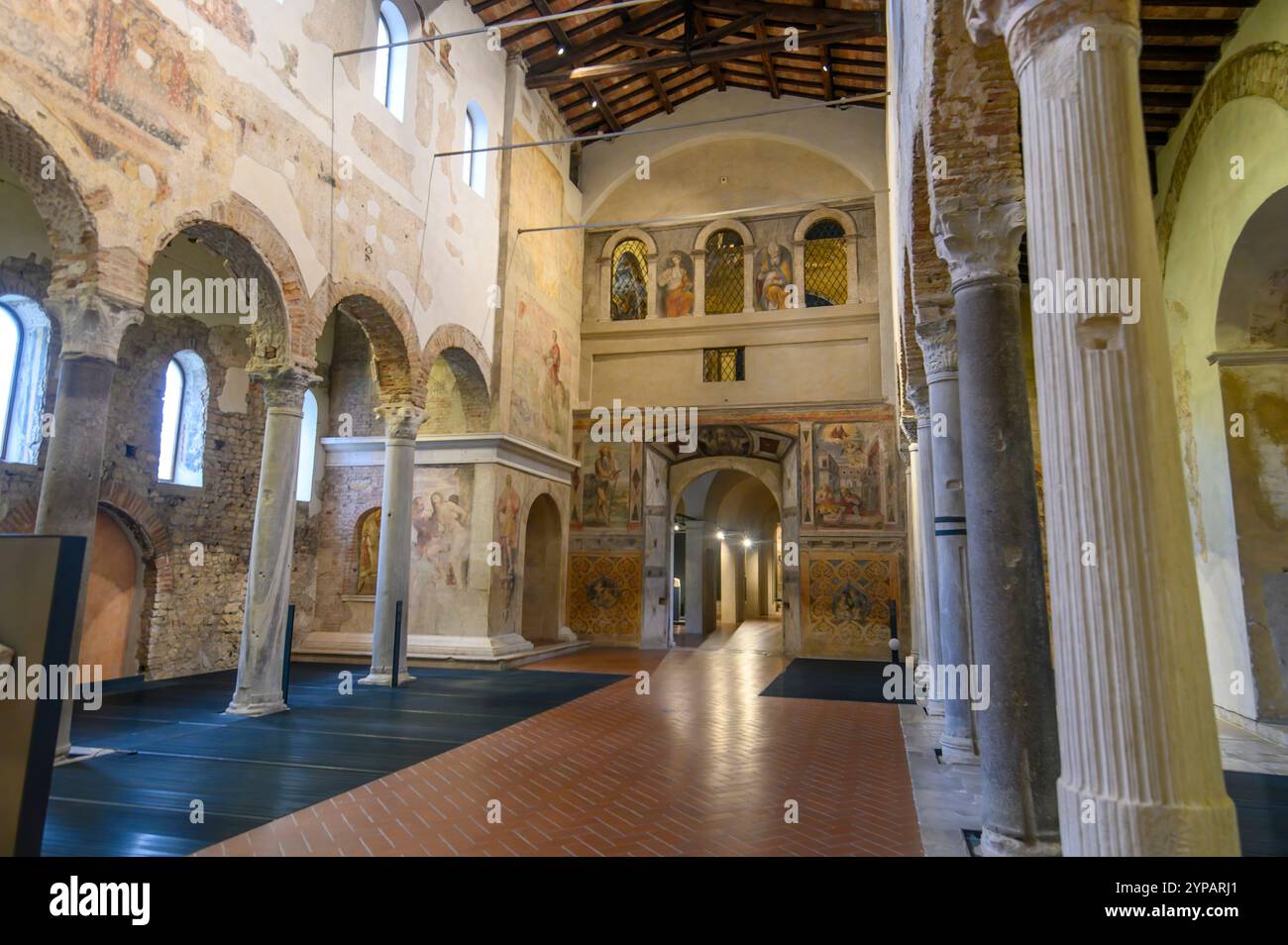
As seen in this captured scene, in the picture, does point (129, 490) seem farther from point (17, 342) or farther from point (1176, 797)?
point (1176, 797)

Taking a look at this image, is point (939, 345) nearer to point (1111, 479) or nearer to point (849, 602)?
point (1111, 479)

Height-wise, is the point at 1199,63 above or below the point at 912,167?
above

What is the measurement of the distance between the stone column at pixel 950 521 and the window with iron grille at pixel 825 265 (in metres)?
10.0

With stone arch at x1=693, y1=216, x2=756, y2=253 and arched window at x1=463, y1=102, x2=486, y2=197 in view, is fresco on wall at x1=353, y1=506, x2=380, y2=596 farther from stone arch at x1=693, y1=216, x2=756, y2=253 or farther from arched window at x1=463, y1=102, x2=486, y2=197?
stone arch at x1=693, y1=216, x2=756, y2=253

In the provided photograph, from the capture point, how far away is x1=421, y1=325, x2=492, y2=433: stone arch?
1223 centimetres

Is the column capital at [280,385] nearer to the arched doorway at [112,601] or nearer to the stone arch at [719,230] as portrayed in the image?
the arched doorway at [112,601]

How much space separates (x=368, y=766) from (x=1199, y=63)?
34.3 ft

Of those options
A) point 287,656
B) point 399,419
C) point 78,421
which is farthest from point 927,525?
point 78,421

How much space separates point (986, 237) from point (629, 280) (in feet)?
44.7

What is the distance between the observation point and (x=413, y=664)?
478 inches

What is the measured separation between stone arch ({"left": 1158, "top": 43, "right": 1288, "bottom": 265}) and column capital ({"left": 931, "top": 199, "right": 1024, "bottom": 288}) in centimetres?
462

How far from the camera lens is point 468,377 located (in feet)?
42.0

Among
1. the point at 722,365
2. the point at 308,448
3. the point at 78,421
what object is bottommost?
the point at 78,421

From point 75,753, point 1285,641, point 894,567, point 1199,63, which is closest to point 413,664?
point 75,753
